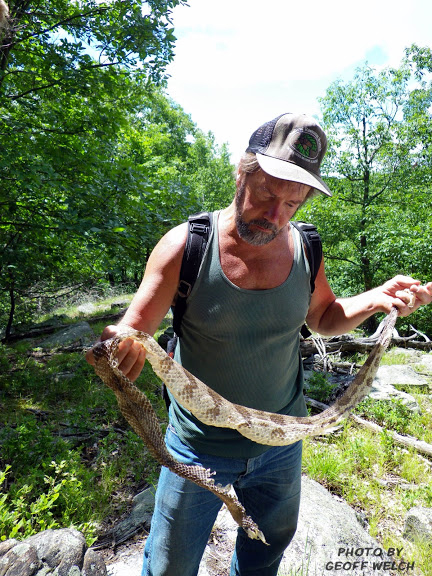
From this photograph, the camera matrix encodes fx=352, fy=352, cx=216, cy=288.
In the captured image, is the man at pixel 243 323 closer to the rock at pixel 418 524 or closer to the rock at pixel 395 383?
the rock at pixel 418 524

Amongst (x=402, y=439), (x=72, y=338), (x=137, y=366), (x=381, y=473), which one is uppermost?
(x=137, y=366)

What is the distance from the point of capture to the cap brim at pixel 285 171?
1.70 meters

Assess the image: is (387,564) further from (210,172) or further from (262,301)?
(210,172)

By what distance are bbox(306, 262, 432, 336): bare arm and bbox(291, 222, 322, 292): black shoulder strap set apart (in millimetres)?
107

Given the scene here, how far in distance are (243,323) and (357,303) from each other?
894mm

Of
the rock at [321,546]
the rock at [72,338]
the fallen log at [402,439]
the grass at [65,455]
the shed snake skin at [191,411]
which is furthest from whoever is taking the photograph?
the rock at [72,338]

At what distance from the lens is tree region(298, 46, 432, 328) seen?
15.9 m

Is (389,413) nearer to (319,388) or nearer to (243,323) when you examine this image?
(319,388)

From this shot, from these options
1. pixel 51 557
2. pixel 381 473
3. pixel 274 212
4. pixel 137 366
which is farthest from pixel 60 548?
pixel 381 473

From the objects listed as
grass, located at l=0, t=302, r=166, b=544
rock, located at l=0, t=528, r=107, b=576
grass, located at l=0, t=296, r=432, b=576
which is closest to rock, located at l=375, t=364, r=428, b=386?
grass, located at l=0, t=296, r=432, b=576

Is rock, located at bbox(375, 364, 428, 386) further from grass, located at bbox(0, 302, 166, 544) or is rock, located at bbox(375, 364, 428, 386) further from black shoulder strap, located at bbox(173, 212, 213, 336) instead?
black shoulder strap, located at bbox(173, 212, 213, 336)

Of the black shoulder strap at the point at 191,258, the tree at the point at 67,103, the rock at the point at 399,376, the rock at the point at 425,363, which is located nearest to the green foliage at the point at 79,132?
the tree at the point at 67,103

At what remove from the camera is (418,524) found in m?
2.96

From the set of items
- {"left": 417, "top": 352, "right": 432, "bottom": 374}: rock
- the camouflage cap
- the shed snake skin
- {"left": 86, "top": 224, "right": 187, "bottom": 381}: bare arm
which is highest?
the camouflage cap
